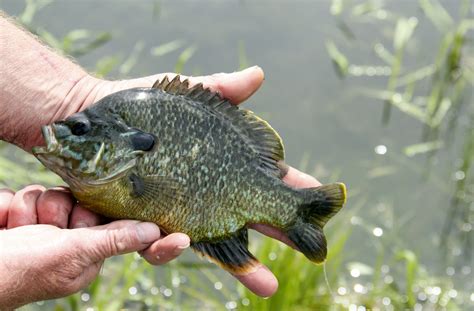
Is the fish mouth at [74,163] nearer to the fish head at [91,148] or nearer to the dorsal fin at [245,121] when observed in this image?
the fish head at [91,148]

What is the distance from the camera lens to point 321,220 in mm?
2842

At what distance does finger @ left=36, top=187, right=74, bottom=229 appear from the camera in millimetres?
2762

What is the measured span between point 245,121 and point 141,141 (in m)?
0.40

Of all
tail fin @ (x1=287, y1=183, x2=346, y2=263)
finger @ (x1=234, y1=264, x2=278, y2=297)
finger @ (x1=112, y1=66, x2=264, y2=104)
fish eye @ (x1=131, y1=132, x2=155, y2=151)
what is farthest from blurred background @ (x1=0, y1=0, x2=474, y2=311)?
fish eye @ (x1=131, y1=132, x2=155, y2=151)

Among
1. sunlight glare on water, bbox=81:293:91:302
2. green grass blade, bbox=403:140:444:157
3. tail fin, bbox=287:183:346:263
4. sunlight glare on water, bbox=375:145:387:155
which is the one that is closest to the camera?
tail fin, bbox=287:183:346:263

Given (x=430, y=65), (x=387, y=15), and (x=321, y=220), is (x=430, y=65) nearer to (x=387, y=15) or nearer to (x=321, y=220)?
(x=387, y=15)

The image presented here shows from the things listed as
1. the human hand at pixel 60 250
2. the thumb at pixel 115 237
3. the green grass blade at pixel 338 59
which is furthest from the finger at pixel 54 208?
the green grass blade at pixel 338 59

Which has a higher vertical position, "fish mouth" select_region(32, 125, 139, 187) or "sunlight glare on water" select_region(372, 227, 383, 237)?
"fish mouth" select_region(32, 125, 139, 187)

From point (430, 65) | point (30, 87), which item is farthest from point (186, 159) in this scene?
point (430, 65)

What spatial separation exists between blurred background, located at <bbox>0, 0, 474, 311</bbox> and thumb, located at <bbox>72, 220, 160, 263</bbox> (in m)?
1.42

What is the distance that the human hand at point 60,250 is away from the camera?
2.58 metres

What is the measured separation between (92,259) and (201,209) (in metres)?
0.40

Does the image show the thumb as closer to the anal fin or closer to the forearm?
the anal fin

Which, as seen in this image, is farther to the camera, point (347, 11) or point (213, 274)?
point (347, 11)
